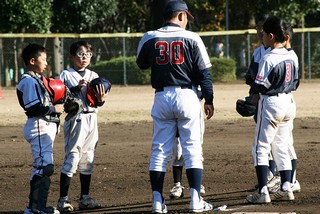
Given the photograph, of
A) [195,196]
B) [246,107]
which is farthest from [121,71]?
[195,196]

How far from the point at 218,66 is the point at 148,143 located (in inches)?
764

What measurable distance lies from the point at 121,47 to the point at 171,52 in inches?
1018

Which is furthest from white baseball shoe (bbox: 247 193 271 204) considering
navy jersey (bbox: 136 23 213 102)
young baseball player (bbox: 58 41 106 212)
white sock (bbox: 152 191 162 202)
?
young baseball player (bbox: 58 41 106 212)

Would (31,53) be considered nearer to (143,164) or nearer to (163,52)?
(163,52)

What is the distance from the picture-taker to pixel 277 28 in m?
8.69

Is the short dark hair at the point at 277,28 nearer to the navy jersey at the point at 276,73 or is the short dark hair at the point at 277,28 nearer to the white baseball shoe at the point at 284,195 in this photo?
the navy jersey at the point at 276,73

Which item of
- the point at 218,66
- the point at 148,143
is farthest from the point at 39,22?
the point at 148,143

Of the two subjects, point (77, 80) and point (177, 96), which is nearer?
point (177, 96)

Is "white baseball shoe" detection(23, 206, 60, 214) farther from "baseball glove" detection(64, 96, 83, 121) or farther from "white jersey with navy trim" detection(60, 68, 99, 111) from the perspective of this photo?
"white jersey with navy trim" detection(60, 68, 99, 111)

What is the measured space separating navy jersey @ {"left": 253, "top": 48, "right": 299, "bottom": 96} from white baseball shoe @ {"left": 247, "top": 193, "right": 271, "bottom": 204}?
3.31 ft

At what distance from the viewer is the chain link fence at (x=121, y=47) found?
31.8 metres

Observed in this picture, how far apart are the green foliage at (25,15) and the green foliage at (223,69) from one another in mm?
6759

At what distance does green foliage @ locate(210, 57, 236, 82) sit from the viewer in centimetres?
3347

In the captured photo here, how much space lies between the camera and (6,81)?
31.6m
